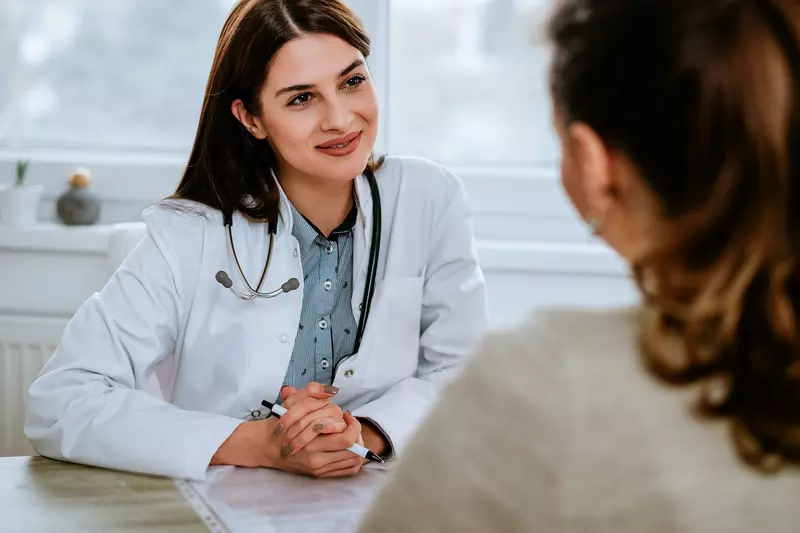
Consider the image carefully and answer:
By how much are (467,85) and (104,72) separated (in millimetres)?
997

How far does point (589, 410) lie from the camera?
63 cm

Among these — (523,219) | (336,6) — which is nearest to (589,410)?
(336,6)

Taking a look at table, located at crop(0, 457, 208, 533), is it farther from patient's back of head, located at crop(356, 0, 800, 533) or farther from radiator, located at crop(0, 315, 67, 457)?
radiator, located at crop(0, 315, 67, 457)

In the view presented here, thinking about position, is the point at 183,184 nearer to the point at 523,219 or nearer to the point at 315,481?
the point at 315,481

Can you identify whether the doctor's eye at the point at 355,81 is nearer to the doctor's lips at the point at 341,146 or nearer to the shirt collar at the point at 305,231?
the doctor's lips at the point at 341,146

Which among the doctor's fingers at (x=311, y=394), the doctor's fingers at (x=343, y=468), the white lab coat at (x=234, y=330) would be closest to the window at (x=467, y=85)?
the white lab coat at (x=234, y=330)

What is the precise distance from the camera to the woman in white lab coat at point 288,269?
1593 millimetres

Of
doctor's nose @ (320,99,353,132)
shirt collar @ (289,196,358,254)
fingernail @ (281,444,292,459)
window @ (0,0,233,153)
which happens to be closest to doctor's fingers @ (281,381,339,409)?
fingernail @ (281,444,292,459)

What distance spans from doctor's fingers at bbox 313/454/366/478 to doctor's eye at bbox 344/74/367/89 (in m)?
0.68

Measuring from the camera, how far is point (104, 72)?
8.87 ft

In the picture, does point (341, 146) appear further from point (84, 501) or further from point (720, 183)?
point (720, 183)

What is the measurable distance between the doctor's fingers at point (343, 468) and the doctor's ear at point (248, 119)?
67 centimetres

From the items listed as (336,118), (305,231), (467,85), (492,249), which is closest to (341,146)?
(336,118)

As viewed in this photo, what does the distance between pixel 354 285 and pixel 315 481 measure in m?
0.50
